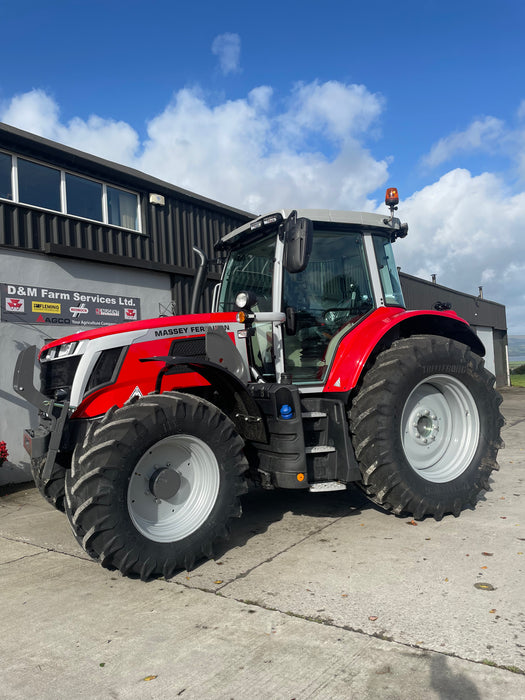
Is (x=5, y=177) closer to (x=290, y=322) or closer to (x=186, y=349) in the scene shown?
(x=186, y=349)

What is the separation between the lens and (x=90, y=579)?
11.3 ft

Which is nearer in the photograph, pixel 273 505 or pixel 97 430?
pixel 97 430

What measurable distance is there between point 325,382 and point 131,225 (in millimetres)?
5932

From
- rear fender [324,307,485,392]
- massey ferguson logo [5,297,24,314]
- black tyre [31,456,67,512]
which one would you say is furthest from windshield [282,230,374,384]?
massey ferguson logo [5,297,24,314]

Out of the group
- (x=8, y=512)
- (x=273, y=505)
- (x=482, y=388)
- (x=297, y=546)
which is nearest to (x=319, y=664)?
(x=297, y=546)

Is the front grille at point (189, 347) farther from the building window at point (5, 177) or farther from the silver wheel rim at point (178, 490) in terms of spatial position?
the building window at point (5, 177)

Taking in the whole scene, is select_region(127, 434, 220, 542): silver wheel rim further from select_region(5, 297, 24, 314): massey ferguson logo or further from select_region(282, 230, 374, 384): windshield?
select_region(5, 297, 24, 314): massey ferguson logo

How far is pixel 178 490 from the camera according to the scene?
11.4ft

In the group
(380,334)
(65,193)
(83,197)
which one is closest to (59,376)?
(380,334)

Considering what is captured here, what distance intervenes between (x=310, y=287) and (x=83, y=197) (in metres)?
5.23

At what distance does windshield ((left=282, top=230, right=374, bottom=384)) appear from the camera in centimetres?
427

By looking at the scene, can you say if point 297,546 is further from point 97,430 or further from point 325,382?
point 97,430

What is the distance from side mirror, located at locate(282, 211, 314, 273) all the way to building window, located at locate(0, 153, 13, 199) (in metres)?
5.09

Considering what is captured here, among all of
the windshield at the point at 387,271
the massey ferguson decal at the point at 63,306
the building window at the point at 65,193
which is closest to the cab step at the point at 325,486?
the windshield at the point at 387,271
